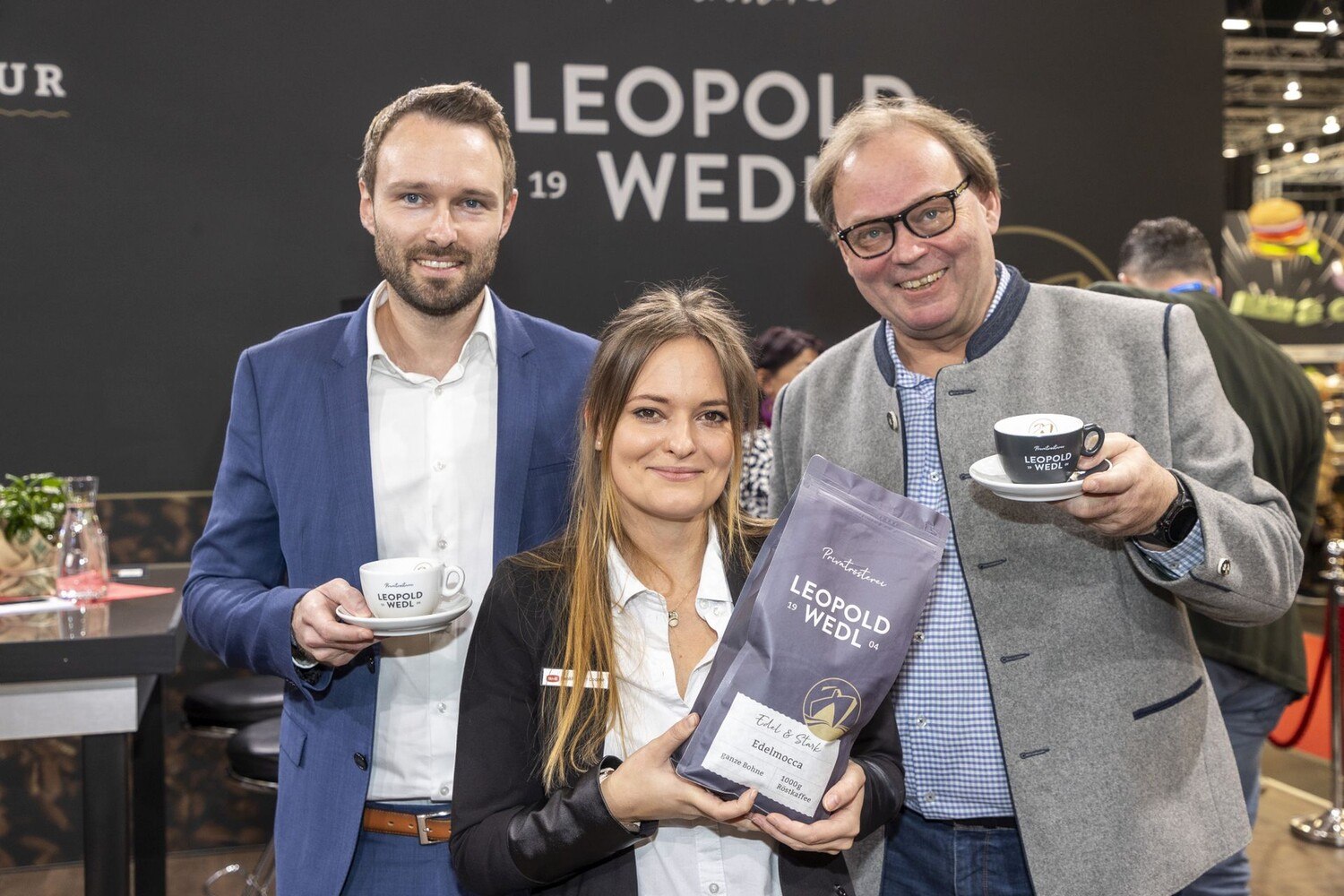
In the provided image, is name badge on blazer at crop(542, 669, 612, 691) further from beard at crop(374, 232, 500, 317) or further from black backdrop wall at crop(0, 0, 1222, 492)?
black backdrop wall at crop(0, 0, 1222, 492)

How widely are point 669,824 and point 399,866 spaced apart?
57 cm

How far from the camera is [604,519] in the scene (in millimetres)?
1582

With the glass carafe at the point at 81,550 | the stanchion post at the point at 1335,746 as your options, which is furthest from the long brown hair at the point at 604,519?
the stanchion post at the point at 1335,746

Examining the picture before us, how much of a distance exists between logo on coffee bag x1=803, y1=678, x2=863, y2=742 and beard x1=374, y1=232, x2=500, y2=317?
0.91 metres

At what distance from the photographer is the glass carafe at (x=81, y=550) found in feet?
10.5

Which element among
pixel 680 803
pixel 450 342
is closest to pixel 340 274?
pixel 450 342

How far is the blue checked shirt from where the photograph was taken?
176 centimetres

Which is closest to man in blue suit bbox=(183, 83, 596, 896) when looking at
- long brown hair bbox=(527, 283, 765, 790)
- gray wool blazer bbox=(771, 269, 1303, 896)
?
long brown hair bbox=(527, 283, 765, 790)

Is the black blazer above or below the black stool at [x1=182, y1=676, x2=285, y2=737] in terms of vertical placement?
above

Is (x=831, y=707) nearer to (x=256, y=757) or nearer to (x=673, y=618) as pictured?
(x=673, y=618)

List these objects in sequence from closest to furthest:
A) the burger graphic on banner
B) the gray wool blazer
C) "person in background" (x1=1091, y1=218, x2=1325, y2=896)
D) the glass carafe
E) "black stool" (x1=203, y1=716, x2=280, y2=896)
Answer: the gray wool blazer, "black stool" (x1=203, y1=716, x2=280, y2=896), the glass carafe, "person in background" (x1=1091, y1=218, x2=1325, y2=896), the burger graphic on banner

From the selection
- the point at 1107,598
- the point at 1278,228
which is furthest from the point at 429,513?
the point at 1278,228

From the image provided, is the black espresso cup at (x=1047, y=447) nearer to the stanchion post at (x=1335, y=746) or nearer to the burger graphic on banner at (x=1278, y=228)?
the stanchion post at (x=1335, y=746)

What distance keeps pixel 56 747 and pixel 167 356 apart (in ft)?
5.05
